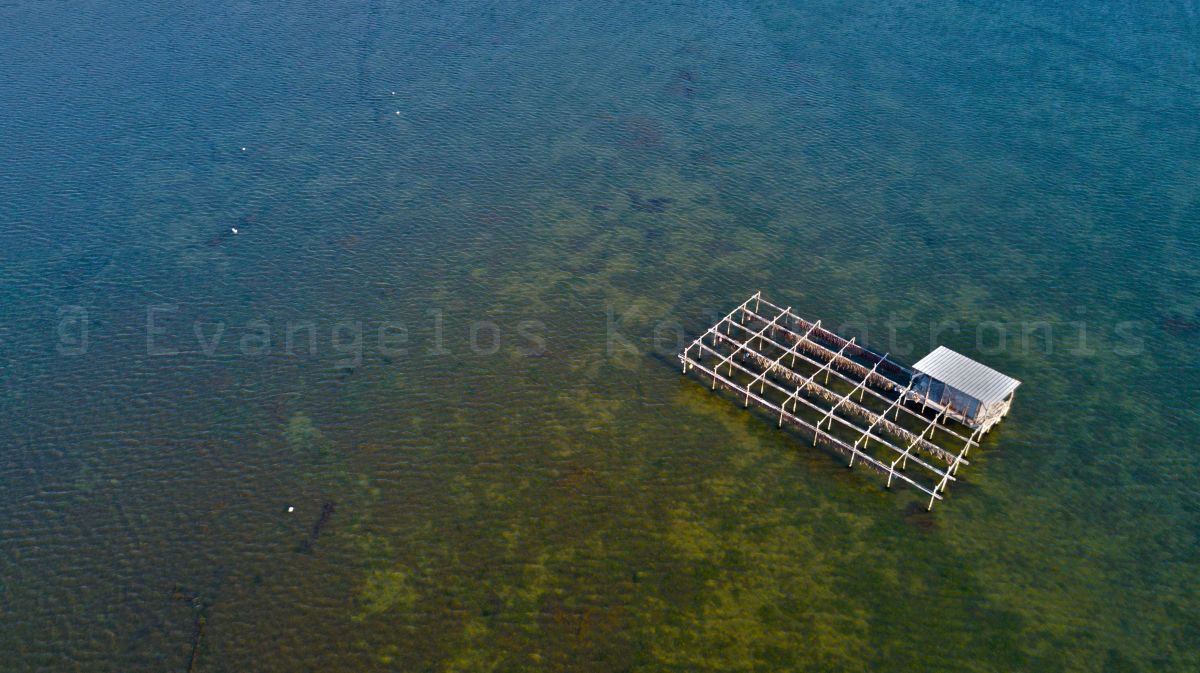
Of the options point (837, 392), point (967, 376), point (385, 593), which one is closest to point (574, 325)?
point (837, 392)

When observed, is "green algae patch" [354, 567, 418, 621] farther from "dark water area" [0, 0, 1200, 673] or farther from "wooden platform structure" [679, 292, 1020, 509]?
"wooden platform structure" [679, 292, 1020, 509]

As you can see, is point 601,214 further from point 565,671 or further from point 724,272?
point 565,671

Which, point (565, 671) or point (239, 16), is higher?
point (239, 16)

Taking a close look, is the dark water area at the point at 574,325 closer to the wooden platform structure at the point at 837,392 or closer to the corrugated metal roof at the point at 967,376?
the wooden platform structure at the point at 837,392

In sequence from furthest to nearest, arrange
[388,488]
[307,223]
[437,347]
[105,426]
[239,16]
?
[239,16] → [307,223] → [437,347] → [105,426] → [388,488]

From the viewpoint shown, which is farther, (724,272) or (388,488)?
(724,272)

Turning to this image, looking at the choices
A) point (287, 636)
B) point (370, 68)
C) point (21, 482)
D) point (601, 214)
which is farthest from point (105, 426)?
point (370, 68)

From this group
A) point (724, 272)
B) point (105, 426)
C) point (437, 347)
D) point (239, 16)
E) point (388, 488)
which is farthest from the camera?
point (239, 16)

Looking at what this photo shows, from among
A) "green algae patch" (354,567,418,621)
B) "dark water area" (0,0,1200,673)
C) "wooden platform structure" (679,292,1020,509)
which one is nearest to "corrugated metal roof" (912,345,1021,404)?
"wooden platform structure" (679,292,1020,509)
